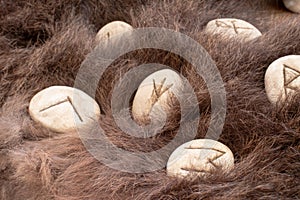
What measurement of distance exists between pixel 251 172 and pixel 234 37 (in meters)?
0.25

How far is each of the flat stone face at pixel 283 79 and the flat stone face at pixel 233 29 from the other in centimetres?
10

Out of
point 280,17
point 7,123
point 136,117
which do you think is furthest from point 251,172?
point 280,17

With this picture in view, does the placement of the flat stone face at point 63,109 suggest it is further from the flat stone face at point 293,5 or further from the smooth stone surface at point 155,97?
the flat stone face at point 293,5

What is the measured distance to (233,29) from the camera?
2.56 ft

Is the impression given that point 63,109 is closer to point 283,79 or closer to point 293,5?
point 283,79

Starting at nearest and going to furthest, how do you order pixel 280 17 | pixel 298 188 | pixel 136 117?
pixel 298 188, pixel 136 117, pixel 280 17

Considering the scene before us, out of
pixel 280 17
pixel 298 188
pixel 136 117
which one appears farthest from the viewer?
pixel 280 17

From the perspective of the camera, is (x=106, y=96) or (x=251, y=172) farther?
(x=106, y=96)

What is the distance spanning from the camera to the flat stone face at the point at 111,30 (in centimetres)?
79

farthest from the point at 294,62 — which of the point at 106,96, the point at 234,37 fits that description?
the point at 106,96

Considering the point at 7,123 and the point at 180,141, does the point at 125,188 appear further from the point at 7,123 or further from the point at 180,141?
the point at 7,123

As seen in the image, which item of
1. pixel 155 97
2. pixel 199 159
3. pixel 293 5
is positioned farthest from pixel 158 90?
pixel 293 5

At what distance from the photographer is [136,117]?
0.64 m

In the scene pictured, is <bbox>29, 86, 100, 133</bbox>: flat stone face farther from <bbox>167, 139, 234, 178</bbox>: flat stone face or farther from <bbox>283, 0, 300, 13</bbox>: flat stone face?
→ <bbox>283, 0, 300, 13</bbox>: flat stone face
